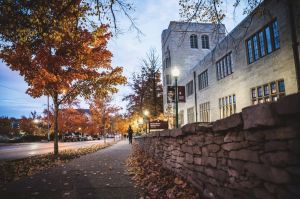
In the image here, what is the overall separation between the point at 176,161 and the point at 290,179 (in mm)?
4326

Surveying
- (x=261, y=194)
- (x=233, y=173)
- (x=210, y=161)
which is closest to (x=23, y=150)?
(x=210, y=161)

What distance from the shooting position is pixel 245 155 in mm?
3260

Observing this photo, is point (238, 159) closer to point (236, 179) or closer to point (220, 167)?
point (236, 179)

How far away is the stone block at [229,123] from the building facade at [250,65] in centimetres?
382

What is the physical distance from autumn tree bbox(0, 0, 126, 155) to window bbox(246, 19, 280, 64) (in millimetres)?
8726

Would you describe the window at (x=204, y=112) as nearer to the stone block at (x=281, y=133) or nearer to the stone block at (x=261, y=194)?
the stone block at (x=261, y=194)

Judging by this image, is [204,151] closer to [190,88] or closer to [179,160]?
[179,160]

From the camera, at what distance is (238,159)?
3.45m

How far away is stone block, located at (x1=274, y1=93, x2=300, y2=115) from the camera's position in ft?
7.63

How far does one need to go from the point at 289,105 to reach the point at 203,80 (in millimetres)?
23990

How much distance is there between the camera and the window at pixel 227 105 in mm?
19141

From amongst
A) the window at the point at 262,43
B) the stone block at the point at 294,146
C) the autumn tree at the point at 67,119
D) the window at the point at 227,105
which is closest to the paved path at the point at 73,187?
the stone block at the point at 294,146

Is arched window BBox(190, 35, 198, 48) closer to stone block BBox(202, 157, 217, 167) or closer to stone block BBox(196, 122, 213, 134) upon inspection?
stone block BBox(196, 122, 213, 134)

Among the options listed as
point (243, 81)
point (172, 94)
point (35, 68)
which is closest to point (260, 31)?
point (243, 81)
